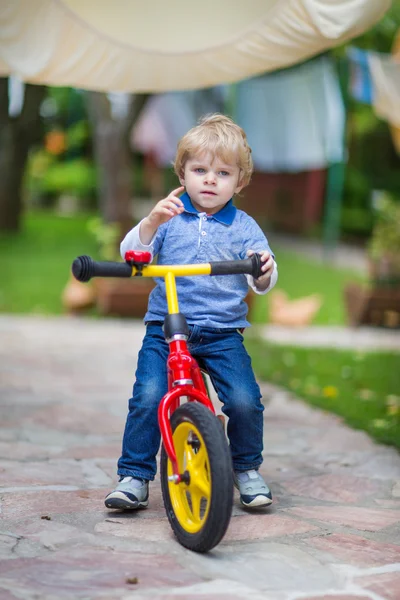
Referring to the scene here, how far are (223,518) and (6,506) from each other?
0.91 m

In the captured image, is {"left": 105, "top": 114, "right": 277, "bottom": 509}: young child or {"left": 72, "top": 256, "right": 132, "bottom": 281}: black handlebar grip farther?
{"left": 105, "top": 114, "right": 277, "bottom": 509}: young child

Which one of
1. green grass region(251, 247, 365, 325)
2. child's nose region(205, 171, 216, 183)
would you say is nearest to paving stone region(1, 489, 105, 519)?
child's nose region(205, 171, 216, 183)

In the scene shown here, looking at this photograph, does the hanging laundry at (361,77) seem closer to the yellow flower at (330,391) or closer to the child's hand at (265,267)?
the yellow flower at (330,391)

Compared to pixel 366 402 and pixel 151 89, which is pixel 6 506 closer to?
pixel 151 89

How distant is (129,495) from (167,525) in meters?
0.17

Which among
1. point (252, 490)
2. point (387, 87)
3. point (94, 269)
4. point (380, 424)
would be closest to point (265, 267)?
point (94, 269)

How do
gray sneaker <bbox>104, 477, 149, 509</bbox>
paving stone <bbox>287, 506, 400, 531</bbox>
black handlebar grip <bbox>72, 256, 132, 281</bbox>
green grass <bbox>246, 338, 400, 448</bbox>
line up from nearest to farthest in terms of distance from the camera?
1. black handlebar grip <bbox>72, 256, 132, 281</bbox>
2. gray sneaker <bbox>104, 477, 149, 509</bbox>
3. paving stone <bbox>287, 506, 400, 531</bbox>
4. green grass <bbox>246, 338, 400, 448</bbox>

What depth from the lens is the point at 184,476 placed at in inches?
111

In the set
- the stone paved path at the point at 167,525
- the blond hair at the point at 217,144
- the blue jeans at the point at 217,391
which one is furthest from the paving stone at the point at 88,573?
the blond hair at the point at 217,144

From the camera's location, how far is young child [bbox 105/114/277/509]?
3.09 meters

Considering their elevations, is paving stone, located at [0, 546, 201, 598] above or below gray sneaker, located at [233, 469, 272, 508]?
below

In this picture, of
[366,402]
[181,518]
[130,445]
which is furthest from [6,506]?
[366,402]

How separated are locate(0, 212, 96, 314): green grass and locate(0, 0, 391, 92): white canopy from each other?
5.11 m

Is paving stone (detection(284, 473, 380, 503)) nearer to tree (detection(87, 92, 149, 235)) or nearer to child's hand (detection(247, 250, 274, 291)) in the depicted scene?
child's hand (detection(247, 250, 274, 291))
